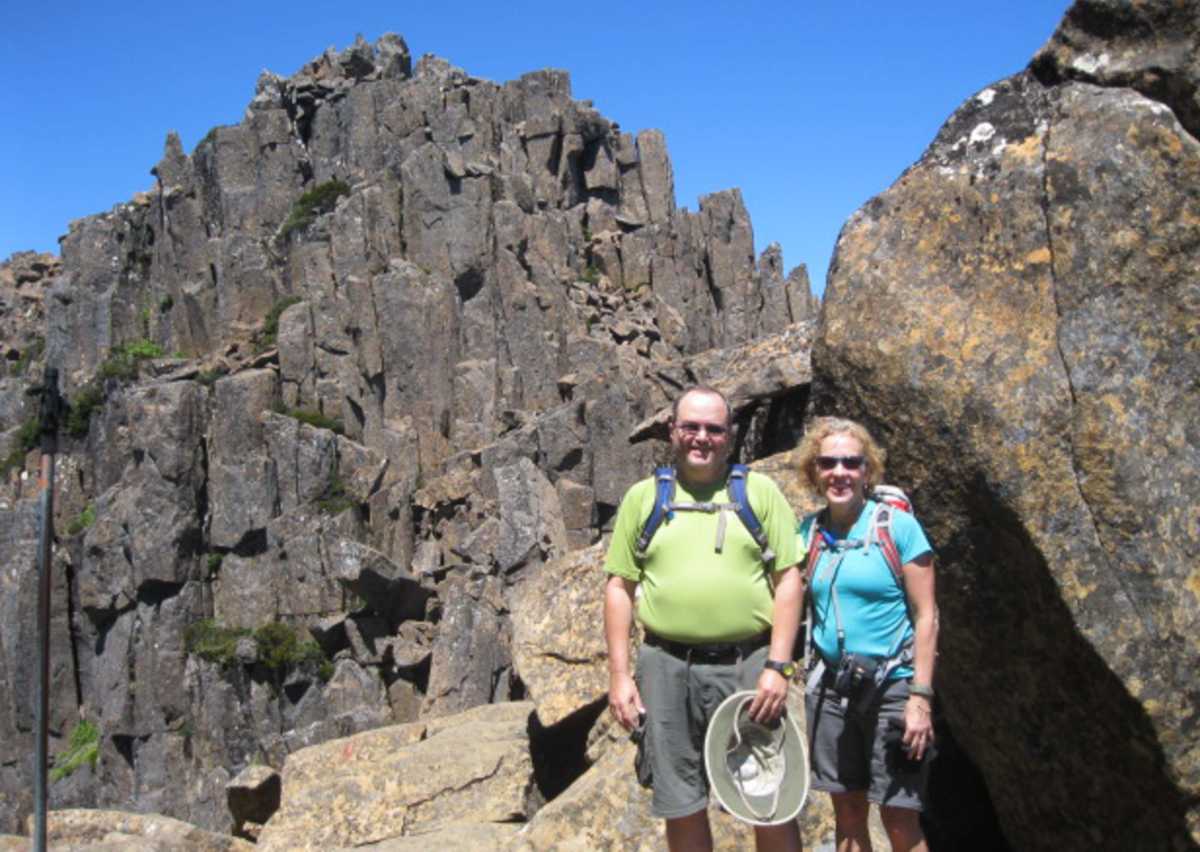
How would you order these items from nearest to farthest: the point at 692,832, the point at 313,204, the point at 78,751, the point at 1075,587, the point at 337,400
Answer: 1. the point at 692,832
2. the point at 1075,587
3. the point at 78,751
4. the point at 337,400
5. the point at 313,204

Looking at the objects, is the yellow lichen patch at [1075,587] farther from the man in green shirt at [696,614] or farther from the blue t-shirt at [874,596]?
the man in green shirt at [696,614]

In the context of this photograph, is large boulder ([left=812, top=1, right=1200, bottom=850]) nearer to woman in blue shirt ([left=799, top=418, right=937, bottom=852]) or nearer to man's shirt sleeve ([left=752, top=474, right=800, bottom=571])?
woman in blue shirt ([left=799, top=418, right=937, bottom=852])

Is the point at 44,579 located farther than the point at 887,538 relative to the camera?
Yes

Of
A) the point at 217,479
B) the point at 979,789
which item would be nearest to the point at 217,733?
the point at 217,479

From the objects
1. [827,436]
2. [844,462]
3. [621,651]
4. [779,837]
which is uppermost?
[827,436]

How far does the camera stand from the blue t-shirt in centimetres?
625

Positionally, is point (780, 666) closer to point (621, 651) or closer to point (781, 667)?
point (781, 667)

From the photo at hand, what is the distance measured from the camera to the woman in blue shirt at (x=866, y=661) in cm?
621

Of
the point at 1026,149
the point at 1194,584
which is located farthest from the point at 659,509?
the point at 1026,149

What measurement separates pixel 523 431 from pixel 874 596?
126ft

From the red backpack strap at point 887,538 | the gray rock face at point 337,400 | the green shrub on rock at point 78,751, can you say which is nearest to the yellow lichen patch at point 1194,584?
the red backpack strap at point 887,538

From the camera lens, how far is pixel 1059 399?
7.13 meters

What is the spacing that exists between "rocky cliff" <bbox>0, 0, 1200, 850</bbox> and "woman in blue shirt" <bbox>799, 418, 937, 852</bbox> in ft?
4.08

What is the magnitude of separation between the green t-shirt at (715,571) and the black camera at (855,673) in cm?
45
